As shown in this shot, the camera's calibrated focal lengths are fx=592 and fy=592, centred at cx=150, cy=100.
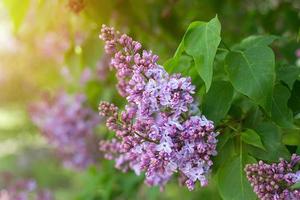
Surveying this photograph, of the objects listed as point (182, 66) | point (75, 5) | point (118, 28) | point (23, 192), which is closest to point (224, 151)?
point (182, 66)

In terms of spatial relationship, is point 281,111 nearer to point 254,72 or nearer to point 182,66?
point 254,72

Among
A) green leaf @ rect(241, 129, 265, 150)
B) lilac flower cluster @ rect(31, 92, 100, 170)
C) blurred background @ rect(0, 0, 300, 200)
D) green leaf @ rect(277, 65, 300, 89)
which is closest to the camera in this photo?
green leaf @ rect(241, 129, 265, 150)

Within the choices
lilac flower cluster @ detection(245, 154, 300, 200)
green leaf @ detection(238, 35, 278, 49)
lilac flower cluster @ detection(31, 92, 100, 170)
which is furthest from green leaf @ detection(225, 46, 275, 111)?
lilac flower cluster @ detection(31, 92, 100, 170)

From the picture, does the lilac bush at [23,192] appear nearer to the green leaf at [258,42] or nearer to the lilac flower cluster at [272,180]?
the green leaf at [258,42]

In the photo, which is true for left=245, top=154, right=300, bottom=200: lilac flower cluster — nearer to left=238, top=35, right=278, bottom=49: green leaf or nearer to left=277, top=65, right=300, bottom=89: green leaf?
left=277, top=65, right=300, bottom=89: green leaf

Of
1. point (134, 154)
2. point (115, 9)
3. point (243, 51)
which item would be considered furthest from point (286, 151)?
point (115, 9)

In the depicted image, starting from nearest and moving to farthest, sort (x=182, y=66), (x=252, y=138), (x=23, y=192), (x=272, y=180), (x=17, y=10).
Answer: (x=272, y=180) → (x=252, y=138) → (x=182, y=66) → (x=17, y=10) → (x=23, y=192)

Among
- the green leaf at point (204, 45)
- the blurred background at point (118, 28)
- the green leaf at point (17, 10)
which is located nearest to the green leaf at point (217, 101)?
the green leaf at point (204, 45)
